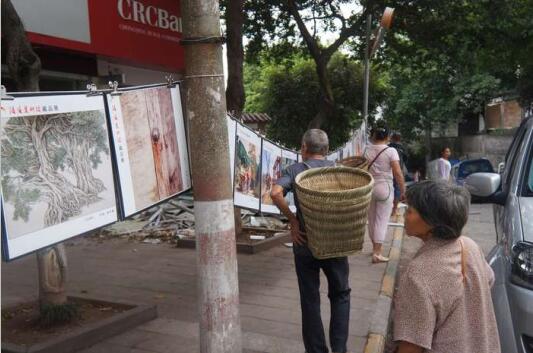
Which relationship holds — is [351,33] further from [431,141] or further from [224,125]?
[431,141]

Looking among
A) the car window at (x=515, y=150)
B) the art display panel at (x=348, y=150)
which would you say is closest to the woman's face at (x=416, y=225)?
the car window at (x=515, y=150)

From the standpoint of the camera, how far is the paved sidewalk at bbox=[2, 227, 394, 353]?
4367mm

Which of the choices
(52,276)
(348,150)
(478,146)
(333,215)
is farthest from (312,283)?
(478,146)

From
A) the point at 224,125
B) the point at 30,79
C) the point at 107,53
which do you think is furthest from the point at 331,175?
the point at 107,53

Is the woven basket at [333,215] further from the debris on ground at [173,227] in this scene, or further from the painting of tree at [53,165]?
the debris on ground at [173,227]

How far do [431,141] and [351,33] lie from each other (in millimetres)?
21392

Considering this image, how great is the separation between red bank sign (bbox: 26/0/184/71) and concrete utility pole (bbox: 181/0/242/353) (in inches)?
118

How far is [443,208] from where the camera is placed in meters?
2.13

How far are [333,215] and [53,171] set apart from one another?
1.68 m

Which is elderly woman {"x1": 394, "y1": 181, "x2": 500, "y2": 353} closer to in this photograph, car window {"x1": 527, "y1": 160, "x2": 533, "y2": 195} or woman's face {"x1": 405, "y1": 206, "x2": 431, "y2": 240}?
woman's face {"x1": 405, "y1": 206, "x2": 431, "y2": 240}

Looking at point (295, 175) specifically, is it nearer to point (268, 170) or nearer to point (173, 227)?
point (268, 170)

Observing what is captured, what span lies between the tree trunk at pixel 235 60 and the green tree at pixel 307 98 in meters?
11.2

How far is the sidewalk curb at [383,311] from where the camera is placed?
4.39m

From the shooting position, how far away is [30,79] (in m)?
4.18
